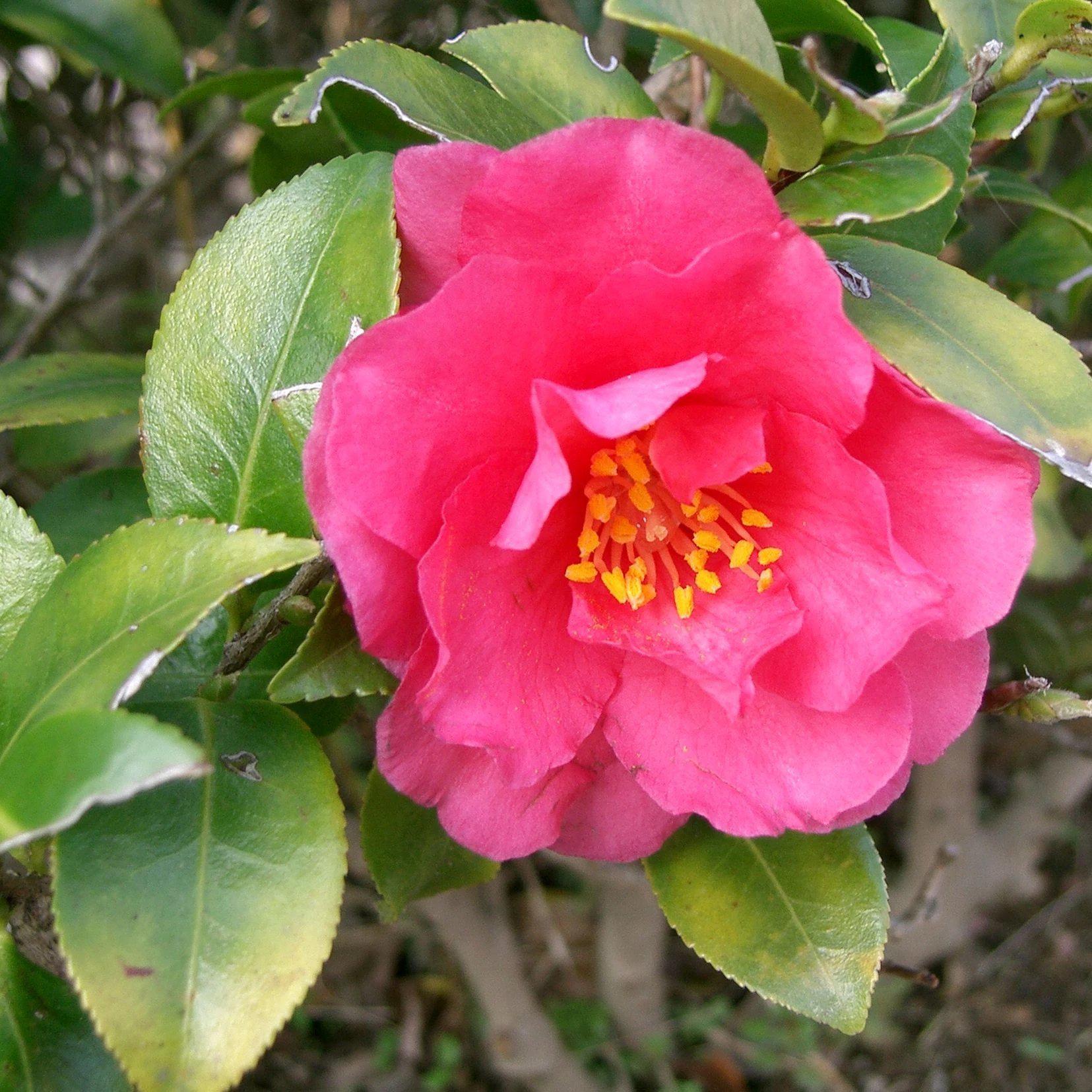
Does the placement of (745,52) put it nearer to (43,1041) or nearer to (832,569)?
(832,569)

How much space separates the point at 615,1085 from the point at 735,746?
1379 mm

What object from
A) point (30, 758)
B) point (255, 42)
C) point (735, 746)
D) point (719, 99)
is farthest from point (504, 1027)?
point (255, 42)

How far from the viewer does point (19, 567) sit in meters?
0.74

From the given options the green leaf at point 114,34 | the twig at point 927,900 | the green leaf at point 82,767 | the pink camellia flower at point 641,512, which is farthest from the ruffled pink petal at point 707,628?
the green leaf at point 114,34

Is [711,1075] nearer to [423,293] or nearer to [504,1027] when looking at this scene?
[504,1027]

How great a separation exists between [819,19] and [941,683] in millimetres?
490

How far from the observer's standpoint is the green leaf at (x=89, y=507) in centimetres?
101

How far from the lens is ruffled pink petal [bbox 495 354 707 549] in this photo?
0.59m

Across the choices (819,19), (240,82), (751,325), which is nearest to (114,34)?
(240,82)

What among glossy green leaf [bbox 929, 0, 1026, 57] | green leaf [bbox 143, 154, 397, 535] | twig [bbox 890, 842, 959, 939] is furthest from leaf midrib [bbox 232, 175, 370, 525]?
twig [bbox 890, 842, 959, 939]

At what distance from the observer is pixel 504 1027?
164 cm

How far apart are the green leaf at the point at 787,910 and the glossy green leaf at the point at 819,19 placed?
591 mm

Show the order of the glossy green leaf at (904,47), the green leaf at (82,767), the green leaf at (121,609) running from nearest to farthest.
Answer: the green leaf at (82,767), the green leaf at (121,609), the glossy green leaf at (904,47)

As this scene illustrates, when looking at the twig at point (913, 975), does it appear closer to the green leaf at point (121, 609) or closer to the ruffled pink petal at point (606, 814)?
the ruffled pink petal at point (606, 814)
